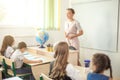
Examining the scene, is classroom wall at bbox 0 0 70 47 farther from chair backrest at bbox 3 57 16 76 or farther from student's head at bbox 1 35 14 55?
chair backrest at bbox 3 57 16 76

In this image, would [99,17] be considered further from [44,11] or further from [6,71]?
[6,71]

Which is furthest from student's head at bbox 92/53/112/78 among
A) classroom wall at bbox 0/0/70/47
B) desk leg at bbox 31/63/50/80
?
classroom wall at bbox 0/0/70/47

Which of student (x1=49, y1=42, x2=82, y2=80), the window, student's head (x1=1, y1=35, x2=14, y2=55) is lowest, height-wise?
student (x1=49, y1=42, x2=82, y2=80)

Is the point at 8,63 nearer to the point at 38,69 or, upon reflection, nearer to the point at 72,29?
the point at 38,69

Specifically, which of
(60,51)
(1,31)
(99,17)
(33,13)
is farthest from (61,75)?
(33,13)

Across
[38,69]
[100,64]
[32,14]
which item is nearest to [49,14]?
[32,14]

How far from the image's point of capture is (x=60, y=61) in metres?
2.10

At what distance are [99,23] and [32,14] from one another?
1869mm

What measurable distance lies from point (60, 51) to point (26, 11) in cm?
296

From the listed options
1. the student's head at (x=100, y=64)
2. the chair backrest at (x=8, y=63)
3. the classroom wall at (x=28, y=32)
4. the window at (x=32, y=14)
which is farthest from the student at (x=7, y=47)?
the student's head at (x=100, y=64)

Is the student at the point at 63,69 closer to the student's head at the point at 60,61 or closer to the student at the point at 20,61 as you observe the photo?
the student's head at the point at 60,61

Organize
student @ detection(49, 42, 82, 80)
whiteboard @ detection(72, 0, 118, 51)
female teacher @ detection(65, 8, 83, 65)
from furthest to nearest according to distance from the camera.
Result: female teacher @ detection(65, 8, 83, 65)
whiteboard @ detection(72, 0, 118, 51)
student @ detection(49, 42, 82, 80)

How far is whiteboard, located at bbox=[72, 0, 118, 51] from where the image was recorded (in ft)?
11.9

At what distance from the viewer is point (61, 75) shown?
6.78ft
